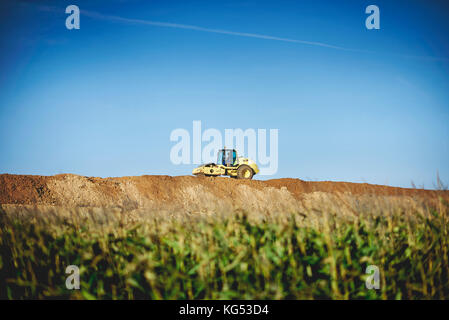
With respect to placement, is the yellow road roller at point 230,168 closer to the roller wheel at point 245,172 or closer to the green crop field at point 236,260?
the roller wheel at point 245,172

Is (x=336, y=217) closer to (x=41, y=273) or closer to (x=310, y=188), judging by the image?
(x=41, y=273)

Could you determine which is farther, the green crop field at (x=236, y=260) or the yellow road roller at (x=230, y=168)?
Result: the yellow road roller at (x=230, y=168)

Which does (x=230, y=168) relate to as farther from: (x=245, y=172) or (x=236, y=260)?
(x=236, y=260)

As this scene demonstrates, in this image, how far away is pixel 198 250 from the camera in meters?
3.97

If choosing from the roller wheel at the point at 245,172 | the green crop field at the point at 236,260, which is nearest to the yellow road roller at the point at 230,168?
the roller wheel at the point at 245,172

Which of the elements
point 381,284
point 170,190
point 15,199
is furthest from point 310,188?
point 381,284

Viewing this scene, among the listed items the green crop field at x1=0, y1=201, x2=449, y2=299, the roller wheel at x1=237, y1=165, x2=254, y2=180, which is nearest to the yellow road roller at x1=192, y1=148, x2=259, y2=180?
the roller wheel at x1=237, y1=165, x2=254, y2=180

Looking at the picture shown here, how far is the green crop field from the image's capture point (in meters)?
3.82

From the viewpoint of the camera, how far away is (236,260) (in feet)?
12.1

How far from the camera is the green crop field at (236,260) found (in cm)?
382

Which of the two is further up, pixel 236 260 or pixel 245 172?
pixel 245 172

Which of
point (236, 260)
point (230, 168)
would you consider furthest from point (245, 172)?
point (236, 260)

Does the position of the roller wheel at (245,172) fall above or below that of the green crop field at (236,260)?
above
